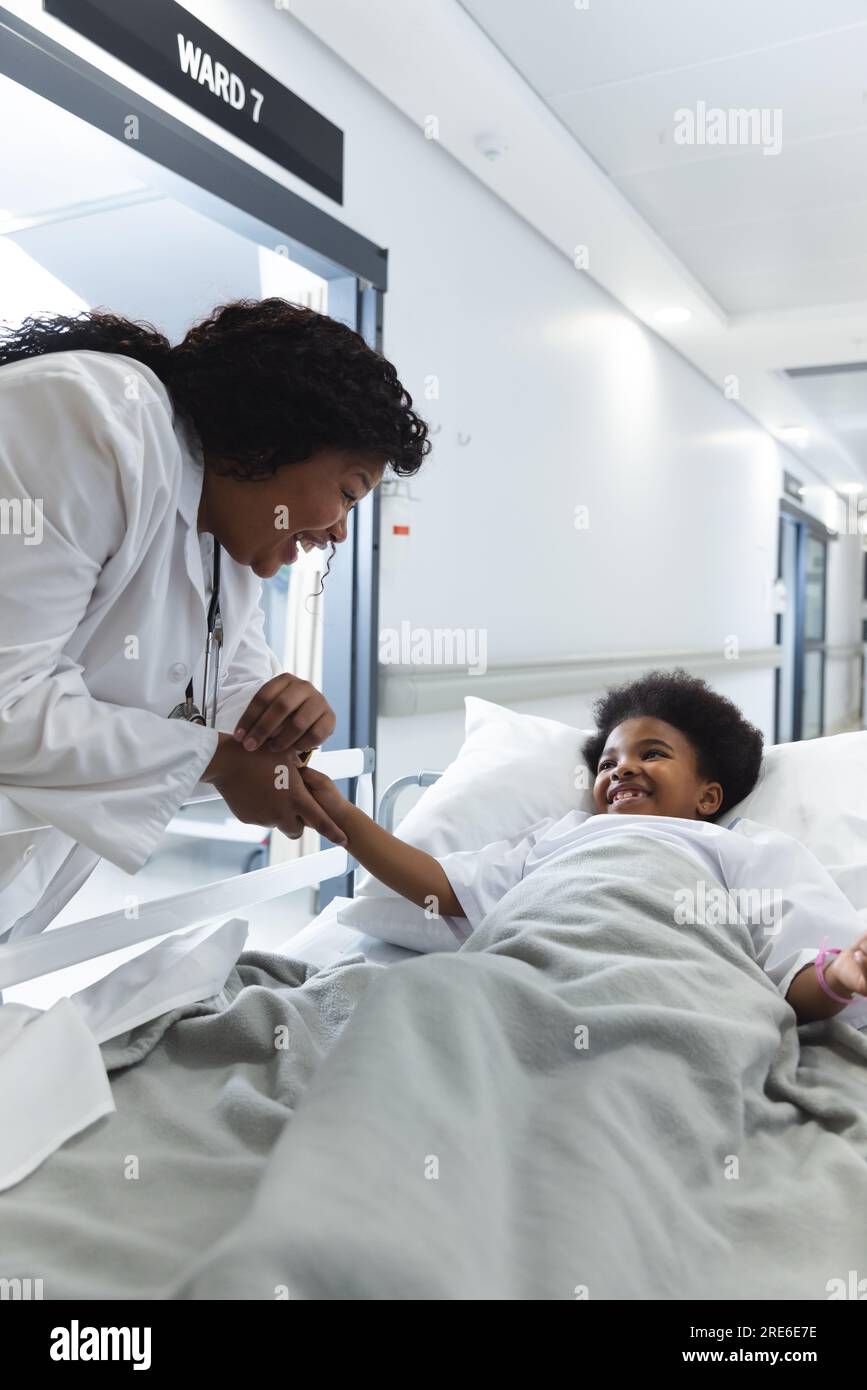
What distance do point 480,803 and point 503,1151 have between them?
4.11ft

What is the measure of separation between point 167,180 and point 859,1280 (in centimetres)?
256

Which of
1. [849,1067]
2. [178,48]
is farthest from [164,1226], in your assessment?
[178,48]

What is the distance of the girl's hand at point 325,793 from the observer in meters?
1.74

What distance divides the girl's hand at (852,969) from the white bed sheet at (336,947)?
733 mm

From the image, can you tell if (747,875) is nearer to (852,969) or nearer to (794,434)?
(852,969)

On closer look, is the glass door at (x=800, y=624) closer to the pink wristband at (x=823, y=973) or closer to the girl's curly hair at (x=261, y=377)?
the pink wristband at (x=823, y=973)

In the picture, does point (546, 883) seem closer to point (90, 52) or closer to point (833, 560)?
point (90, 52)

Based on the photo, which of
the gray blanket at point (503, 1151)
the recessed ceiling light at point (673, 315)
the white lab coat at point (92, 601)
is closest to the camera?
the gray blanket at point (503, 1151)

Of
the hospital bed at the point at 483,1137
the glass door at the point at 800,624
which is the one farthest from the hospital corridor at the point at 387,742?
the glass door at the point at 800,624

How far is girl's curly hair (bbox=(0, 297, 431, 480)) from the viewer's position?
1.50 m

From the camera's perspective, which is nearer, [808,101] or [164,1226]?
[164,1226]
